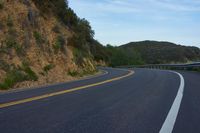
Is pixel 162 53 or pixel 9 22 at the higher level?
pixel 9 22

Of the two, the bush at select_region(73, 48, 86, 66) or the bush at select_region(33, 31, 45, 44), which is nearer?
the bush at select_region(33, 31, 45, 44)

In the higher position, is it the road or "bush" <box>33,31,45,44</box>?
"bush" <box>33,31,45,44</box>

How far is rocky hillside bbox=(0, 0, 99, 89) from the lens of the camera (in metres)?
19.7

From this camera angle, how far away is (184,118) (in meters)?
7.44

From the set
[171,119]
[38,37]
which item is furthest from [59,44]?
[171,119]

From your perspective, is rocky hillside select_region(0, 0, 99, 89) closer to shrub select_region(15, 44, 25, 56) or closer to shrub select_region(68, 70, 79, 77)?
shrub select_region(15, 44, 25, 56)

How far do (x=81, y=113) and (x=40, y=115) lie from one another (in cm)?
87

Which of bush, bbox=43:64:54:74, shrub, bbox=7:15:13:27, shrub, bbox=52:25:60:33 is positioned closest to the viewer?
shrub, bbox=7:15:13:27

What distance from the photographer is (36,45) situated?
24422 millimetres

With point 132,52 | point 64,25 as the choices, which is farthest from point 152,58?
point 64,25

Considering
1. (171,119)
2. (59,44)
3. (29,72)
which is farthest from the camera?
(59,44)

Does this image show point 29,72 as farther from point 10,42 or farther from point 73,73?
point 73,73

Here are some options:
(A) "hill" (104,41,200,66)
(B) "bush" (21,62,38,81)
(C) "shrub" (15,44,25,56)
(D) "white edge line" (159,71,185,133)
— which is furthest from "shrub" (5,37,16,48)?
(A) "hill" (104,41,200,66)

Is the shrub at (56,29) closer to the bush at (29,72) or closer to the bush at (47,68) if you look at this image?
the bush at (47,68)
